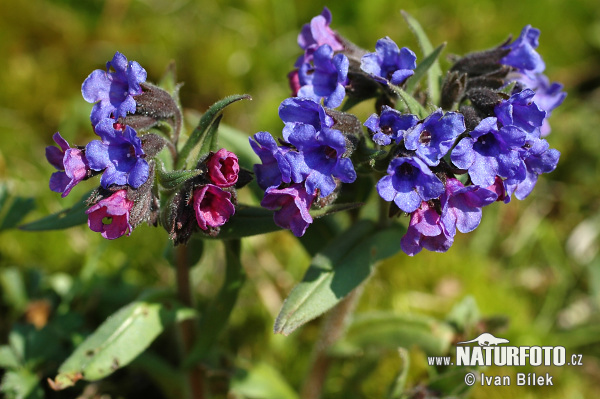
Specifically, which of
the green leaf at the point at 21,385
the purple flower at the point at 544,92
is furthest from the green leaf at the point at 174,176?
the purple flower at the point at 544,92

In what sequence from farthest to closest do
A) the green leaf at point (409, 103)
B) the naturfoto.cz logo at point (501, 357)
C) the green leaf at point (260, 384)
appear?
the green leaf at point (260, 384)
the naturfoto.cz logo at point (501, 357)
the green leaf at point (409, 103)

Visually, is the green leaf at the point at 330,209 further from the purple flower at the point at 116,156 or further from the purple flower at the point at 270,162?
the purple flower at the point at 116,156

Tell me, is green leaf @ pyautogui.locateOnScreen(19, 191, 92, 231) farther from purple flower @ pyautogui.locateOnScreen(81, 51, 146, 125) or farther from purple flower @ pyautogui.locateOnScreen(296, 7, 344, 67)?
purple flower @ pyautogui.locateOnScreen(296, 7, 344, 67)

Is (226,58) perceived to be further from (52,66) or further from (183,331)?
(183,331)

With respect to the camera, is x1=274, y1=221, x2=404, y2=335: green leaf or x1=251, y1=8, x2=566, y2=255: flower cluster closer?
x1=251, y1=8, x2=566, y2=255: flower cluster

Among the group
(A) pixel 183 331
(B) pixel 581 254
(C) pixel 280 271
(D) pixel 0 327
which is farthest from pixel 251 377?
(B) pixel 581 254

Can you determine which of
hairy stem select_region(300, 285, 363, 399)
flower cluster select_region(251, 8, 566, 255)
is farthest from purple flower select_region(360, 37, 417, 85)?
hairy stem select_region(300, 285, 363, 399)

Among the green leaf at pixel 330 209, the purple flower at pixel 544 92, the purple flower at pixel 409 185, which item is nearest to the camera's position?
the purple flower at pixel 409 185
